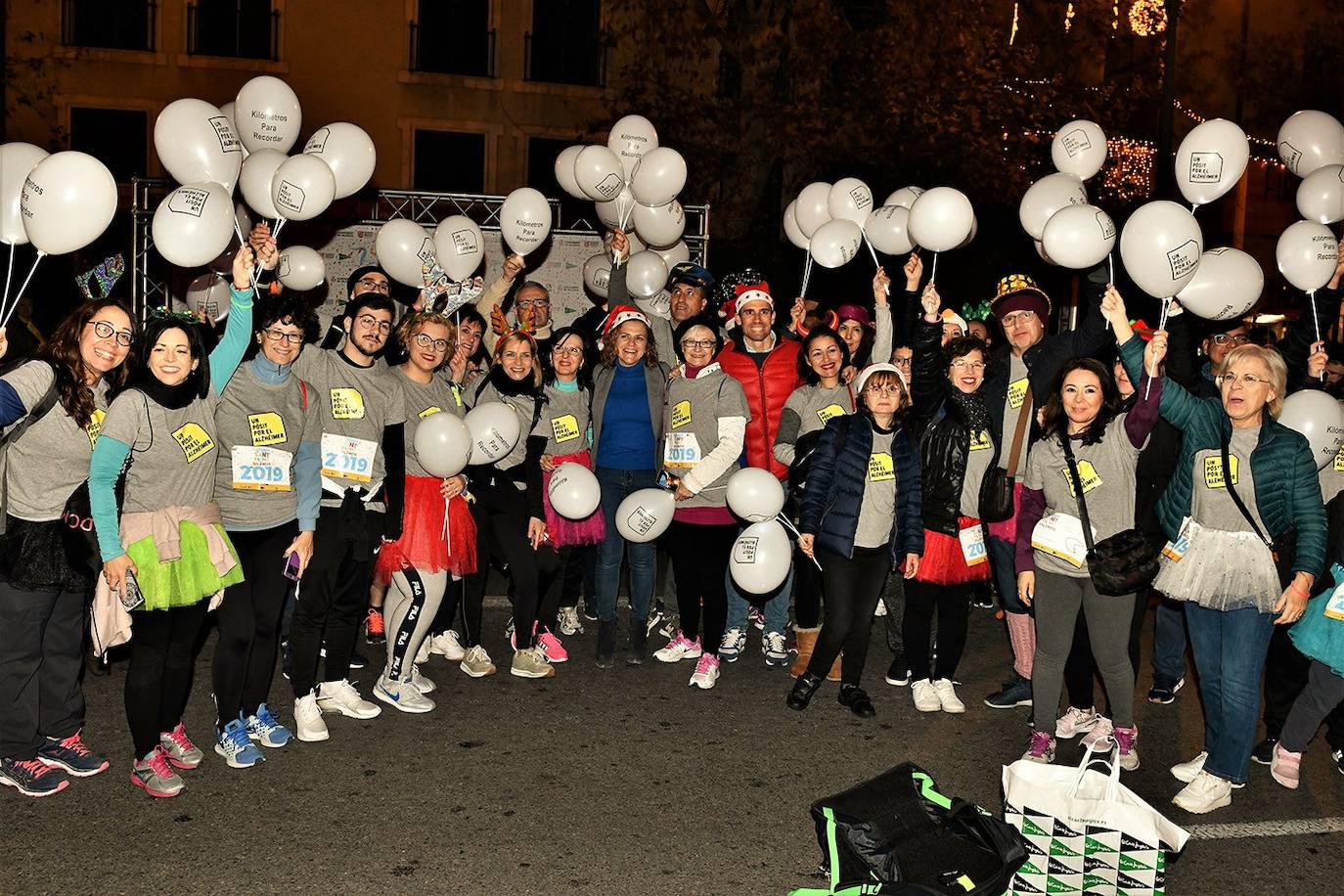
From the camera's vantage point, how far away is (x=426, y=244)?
787 centimetres

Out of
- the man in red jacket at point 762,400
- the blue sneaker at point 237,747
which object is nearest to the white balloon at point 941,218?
the man in red jacket at point 762,400

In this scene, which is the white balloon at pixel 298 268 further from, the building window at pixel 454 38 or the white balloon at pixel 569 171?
the building window at pixel 454 38

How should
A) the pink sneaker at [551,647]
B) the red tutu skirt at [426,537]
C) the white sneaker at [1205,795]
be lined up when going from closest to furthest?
the white sneaker at [1205,795]
the red tutu skirt at [426,537]
the pink sneaker at [551,647]

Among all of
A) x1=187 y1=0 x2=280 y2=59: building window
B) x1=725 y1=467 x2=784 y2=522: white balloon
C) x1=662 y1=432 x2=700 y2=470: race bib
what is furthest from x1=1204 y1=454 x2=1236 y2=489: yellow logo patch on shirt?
x1=187 y1=0 x2=280 y2=59: building window

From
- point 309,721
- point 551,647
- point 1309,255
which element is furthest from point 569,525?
point 1309,255

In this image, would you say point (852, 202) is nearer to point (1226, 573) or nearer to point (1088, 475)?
point (1088, 475)

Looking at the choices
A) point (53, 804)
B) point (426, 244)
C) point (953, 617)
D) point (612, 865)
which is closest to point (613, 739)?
point (612, 865)

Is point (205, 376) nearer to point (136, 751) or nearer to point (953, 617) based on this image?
point (136, 751)

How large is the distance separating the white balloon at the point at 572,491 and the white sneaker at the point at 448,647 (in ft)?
3.31

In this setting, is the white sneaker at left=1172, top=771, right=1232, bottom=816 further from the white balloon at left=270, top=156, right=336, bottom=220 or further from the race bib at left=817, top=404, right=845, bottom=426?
the white balloon at left=270, top=156, right=336, bottom=220

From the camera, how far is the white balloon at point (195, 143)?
6.34 meters

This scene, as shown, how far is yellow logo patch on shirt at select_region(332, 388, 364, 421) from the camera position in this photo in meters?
5.77

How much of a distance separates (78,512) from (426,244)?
3.33 m

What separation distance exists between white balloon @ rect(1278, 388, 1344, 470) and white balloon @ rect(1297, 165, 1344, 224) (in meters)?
1.71
